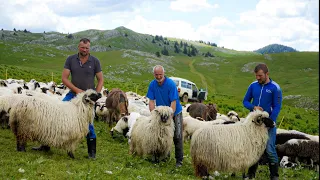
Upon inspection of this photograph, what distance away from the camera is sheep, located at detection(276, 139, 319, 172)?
1102cm

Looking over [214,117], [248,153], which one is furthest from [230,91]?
[248,153]

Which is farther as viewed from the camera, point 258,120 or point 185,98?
point 185,98

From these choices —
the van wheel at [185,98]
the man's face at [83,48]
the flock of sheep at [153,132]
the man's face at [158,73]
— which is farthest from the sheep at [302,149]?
the van wheel at [185,98]

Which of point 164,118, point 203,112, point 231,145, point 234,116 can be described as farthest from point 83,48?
point 234,116

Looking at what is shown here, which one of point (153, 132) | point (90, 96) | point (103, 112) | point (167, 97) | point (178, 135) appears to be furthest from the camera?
point (103, 112)

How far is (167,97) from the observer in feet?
30.4

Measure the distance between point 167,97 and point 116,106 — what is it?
7279 mm

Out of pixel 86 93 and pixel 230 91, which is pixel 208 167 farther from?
pixel 230 91

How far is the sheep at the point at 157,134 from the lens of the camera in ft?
29.6

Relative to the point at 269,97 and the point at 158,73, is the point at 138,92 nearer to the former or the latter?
the point at 158,73

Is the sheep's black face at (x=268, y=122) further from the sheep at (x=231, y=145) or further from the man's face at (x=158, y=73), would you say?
the man's face at (x=158, y=73)

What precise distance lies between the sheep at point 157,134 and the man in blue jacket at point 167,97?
0.69 feet

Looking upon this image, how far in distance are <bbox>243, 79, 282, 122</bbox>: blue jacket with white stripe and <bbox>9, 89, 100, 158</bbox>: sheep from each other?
415cm

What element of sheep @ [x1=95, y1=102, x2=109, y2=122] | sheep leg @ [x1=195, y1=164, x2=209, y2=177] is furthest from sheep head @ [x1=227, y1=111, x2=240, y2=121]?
sheep leg @ [x1=195, y1=164, x2=209, y2=177]
